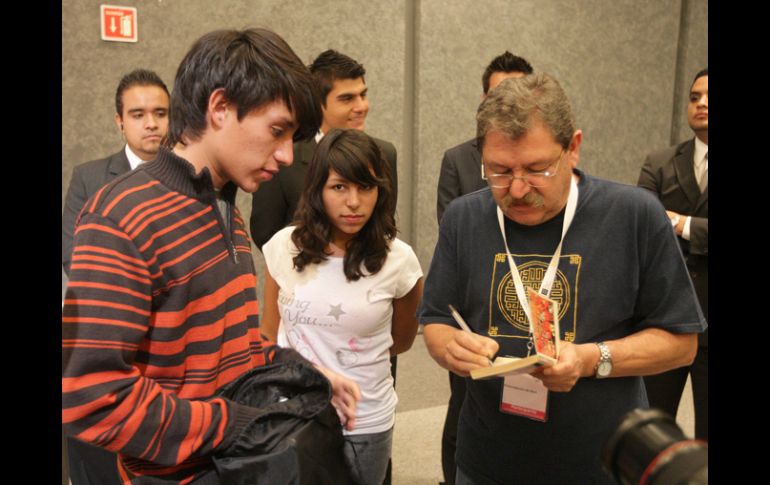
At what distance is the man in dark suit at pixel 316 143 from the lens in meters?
2.75

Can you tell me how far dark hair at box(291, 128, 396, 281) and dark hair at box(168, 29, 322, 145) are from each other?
926 millimetres

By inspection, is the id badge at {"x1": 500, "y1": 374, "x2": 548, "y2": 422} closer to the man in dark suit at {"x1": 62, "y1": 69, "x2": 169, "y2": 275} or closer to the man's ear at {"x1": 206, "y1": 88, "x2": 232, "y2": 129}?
the man's ear at {"x1": 206, "y1": 88, "x2": 232, "y2": 129}

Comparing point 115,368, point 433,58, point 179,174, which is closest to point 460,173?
point 179,174

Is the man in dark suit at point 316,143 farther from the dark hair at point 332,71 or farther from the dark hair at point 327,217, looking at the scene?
the dark hair at point 327,217

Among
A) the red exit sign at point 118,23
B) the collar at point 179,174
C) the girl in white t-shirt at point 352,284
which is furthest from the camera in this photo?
the red exit sign at point 118,23

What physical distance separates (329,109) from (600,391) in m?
1.92

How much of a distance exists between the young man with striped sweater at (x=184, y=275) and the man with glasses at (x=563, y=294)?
0.51 metres

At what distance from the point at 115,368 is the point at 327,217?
1.28 m

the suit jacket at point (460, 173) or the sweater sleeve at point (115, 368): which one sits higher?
the suit jacket at point (460, 173)

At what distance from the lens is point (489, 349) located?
56.8 inches

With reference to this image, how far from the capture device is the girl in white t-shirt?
2.04 m

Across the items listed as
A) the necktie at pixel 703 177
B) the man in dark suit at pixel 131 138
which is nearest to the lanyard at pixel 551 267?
the necktie at pixel 703 177

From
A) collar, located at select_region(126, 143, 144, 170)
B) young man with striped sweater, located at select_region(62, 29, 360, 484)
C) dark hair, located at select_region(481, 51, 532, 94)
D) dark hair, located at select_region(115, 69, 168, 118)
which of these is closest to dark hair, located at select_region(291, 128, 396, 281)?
young man with striped sweater, located at select_region(62, 29, 360, 484)
